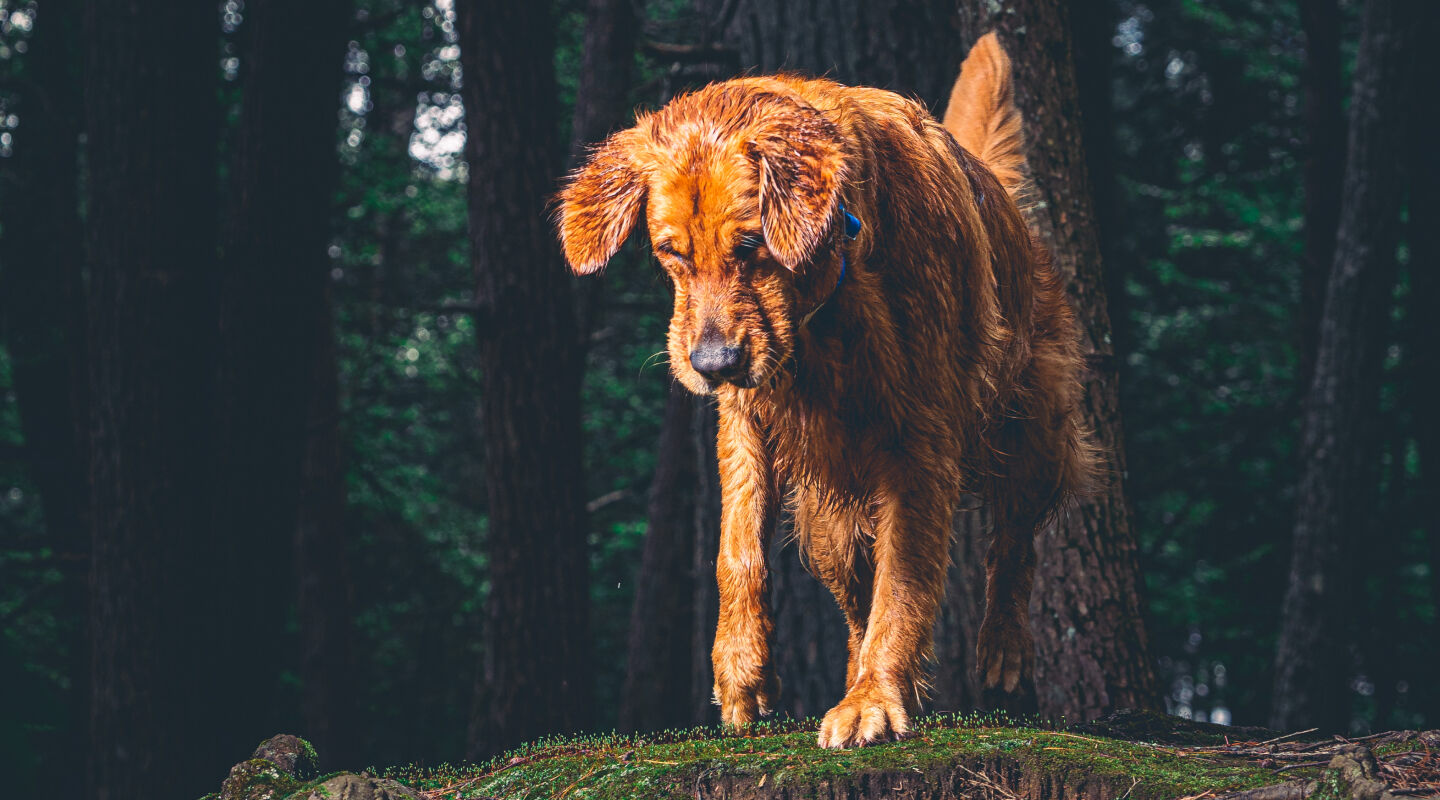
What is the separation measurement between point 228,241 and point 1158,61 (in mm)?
15952

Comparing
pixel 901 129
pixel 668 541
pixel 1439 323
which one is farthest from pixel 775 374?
pixel 1439 323

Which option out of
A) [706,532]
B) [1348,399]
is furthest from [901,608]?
[1348,399]

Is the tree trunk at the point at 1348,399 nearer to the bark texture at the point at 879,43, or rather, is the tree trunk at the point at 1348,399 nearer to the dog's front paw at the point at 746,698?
the bark texture at the point at 879,43

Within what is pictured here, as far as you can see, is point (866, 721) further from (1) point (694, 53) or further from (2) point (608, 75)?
(2) point (608, 75)

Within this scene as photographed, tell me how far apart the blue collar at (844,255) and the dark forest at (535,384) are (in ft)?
5.39

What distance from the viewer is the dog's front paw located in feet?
11.3

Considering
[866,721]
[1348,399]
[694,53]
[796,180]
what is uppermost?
[694,53]

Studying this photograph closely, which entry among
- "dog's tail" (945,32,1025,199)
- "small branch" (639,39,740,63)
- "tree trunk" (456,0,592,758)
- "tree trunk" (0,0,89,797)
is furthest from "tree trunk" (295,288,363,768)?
"dog's tail" (945,32,1025,199)

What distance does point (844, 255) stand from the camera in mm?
3057

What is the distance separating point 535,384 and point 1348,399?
24.8ft

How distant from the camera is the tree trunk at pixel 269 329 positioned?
688 centimetres

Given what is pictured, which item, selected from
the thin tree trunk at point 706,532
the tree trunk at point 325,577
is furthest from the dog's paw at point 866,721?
the tree trunk at point 325,577

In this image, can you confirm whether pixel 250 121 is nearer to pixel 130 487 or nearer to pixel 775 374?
pixel 130 487

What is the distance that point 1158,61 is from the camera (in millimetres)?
19047
